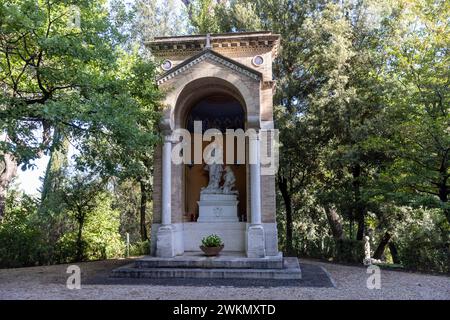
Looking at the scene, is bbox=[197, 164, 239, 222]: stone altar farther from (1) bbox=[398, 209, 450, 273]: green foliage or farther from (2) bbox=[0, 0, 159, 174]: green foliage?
(1) bbox=[398, 209, 450, 273]: green foliage

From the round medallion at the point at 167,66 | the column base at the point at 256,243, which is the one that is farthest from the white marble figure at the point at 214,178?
the round medallion at the point at 167,66

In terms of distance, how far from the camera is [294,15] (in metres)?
19.2

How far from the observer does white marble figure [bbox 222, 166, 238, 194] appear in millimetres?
14516

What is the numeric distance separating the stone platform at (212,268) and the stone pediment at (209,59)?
581 centimetres

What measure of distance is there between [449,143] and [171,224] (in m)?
9.00

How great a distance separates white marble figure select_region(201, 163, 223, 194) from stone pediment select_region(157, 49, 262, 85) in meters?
3.68

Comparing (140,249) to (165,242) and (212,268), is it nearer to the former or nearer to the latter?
(165,242)

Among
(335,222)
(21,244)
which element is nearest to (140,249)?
(21,244)

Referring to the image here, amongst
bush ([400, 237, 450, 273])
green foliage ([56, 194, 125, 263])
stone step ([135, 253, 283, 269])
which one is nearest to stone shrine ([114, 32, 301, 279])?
stone step ([135, 253, 283, 269])

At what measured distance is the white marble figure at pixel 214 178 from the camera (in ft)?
47.5

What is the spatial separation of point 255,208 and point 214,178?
2.71 meters

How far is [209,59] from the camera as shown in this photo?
13.0 m

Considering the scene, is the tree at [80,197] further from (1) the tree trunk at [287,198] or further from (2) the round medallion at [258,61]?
(1) the tree trunk at [287,198]
